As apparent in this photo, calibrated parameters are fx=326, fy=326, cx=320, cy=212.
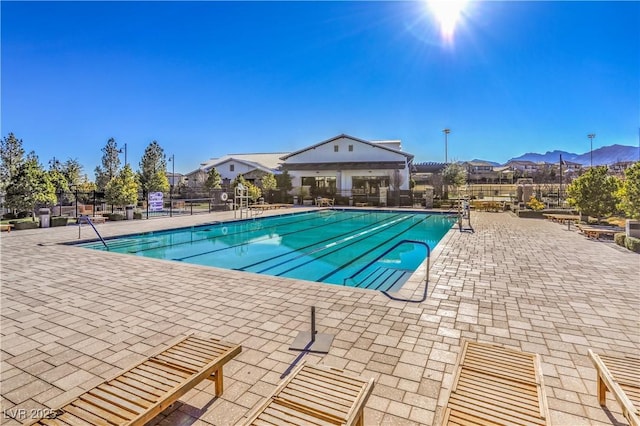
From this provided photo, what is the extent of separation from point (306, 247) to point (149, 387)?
861cm

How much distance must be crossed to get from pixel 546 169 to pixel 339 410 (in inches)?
2166

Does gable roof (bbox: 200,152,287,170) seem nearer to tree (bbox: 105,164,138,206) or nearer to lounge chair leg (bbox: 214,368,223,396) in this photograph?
tree (bbox: 105,164,138,206)

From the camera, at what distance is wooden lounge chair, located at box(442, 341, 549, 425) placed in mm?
1865

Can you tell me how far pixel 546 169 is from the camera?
151 feet

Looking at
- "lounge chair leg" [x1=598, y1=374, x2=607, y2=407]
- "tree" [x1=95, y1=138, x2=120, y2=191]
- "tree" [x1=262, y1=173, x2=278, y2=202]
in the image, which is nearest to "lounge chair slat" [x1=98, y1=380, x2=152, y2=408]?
"lounge chair leg" [x1=598, y1=374, x2=607, y2=407]

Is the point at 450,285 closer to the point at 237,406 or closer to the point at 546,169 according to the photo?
the point at 237,406

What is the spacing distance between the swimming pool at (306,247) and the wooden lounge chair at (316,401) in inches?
114

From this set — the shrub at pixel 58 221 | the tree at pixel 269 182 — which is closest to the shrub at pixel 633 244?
the shrub at pixel 58 221

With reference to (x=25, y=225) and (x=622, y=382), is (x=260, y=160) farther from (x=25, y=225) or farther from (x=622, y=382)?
(x=622, y=382)

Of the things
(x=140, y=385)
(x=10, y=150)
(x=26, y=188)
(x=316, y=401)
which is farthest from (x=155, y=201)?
(x=10, y=150)

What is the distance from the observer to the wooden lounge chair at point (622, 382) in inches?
74.0

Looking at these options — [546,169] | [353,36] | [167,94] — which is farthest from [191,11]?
[546,169]

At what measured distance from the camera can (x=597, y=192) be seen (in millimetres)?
12453

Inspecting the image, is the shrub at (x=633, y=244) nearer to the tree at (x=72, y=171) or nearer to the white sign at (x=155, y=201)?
the white sign at (x=155, y=201)
